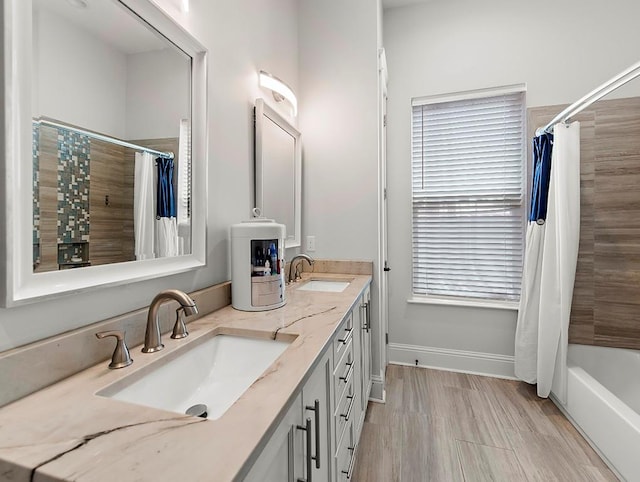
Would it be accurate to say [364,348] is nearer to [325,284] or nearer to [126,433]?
[325,284]

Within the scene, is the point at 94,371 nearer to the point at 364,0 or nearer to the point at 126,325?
the point at 126,325

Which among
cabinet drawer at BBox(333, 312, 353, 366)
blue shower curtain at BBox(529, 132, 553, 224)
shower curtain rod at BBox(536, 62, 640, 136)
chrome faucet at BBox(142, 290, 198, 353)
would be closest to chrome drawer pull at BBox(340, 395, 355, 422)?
cabinet drawer at BBox(333, 312, 353, 366)

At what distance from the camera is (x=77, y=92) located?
0.77m

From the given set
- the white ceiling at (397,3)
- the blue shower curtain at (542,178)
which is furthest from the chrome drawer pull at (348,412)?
the white ceiling at (397,3)

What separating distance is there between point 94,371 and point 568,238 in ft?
8.09

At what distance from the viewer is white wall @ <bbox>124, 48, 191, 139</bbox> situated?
0.92 metres

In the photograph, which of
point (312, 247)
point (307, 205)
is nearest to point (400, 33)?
point (307, 205)

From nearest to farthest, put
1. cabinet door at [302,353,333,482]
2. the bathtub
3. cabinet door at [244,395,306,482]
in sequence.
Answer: cabinet door at [244,395,306,482], cabinet door at [302,353,333,482], the bathtub

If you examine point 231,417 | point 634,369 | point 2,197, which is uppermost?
point 2,197

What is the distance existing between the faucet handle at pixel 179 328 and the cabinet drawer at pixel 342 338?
47 cm

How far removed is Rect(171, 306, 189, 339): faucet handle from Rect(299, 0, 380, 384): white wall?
1368 mm

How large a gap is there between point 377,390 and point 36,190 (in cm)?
208

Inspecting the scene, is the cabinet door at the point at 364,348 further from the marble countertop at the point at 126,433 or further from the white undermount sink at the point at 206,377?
the marble countertop at the point at 126,433

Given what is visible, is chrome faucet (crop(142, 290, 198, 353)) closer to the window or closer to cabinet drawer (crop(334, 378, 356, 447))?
cabinet drawer (crop(334, 378, 356, 447))
